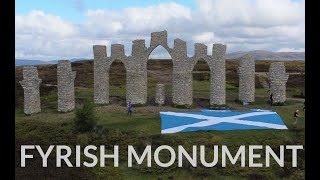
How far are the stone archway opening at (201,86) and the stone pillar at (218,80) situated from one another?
4.76ft

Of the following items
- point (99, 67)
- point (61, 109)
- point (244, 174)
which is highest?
point (99, 67)

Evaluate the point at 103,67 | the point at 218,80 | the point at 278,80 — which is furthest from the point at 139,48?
the point at 278,80

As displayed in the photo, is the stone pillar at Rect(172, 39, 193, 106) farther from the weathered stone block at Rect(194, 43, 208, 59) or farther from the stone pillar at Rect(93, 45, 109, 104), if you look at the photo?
the stone pillar at Rect(93, 45, 109, 104)

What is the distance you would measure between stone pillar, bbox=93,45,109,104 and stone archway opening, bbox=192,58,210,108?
30.5ft

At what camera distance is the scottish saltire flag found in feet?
120

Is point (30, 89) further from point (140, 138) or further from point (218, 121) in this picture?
point (218, 121)

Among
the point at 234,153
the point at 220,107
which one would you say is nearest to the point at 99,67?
the point at 220,107

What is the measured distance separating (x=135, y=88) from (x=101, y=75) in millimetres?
3930

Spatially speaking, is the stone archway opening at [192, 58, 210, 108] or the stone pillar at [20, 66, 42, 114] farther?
the stone archway opening at [192, 58, 210, 108]

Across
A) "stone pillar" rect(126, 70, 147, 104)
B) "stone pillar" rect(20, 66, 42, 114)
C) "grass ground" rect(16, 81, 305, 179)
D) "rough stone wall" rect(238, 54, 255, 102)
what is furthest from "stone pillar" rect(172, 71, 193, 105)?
"stone pillar" rect(20, 66, 42, 114)

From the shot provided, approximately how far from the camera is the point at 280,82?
44.9 meters
